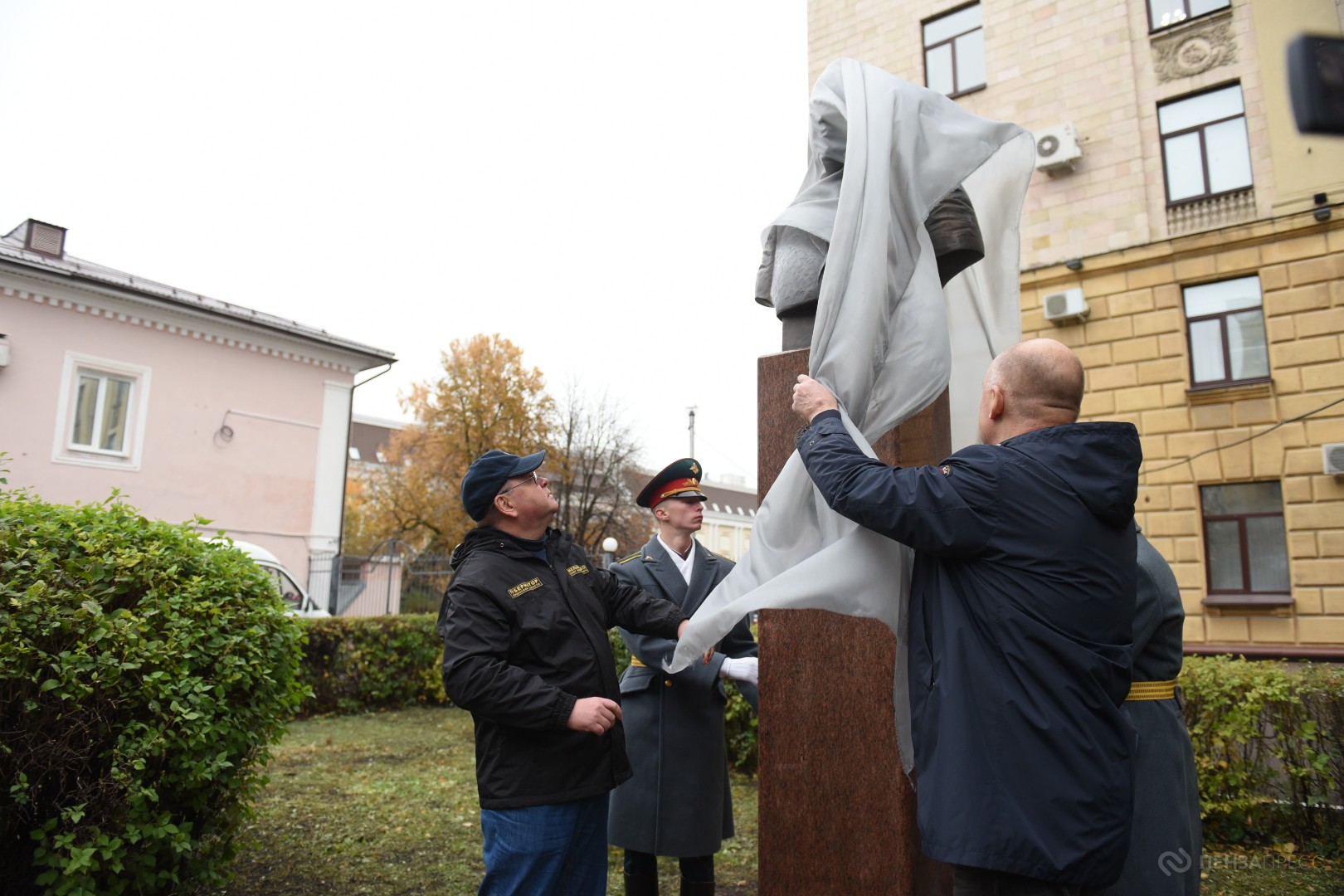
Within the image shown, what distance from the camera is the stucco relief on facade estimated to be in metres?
13.4

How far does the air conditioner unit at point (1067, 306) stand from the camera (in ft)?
45.4

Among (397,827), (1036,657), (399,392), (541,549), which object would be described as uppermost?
(399,392)

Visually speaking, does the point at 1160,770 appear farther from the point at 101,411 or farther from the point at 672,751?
the point at 101,411

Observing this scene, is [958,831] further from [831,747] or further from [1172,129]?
[1172,129]

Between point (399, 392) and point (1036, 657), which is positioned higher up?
point (399, 392)

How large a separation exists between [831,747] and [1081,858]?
1.02 metres

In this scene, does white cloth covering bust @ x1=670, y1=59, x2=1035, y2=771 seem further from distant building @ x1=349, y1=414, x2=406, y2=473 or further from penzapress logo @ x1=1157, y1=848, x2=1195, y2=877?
distant building @ x1=349, y1=414, x2=406, y2=473

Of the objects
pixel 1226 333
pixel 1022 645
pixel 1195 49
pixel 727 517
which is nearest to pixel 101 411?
pixel 1022 645

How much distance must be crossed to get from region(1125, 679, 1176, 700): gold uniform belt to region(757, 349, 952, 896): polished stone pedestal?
2.46ft

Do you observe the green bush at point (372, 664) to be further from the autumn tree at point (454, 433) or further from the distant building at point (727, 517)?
the distant building at point (727, 517)

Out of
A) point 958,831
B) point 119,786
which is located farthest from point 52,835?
point 958,831

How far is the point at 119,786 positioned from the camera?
3.37 meters

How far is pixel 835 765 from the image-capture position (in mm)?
2742

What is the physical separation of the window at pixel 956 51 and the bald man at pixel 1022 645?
15703 millimetres
